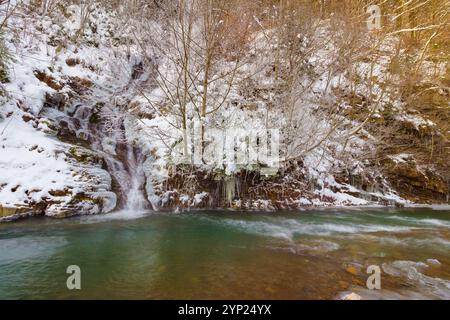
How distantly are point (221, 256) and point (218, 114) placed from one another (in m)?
5.68

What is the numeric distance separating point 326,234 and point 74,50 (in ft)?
36.9

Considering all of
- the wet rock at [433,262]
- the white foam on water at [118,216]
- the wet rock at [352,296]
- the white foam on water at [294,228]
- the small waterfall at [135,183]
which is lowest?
the wet rock at [352,296]

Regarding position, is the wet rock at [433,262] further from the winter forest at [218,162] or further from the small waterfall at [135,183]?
the small waterfall at [135,183]

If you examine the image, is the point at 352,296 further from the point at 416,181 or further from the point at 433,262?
the point at 416,181

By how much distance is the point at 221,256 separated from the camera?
5.23 metres

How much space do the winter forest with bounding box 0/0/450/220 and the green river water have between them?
1129 mm

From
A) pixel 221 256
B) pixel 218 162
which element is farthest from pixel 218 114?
pixel 221 256

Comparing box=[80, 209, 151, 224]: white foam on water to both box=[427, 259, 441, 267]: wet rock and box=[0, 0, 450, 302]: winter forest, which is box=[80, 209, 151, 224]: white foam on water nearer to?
box=[0, 0, 450, 302]: winter forest

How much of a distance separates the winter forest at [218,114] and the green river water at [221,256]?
113cm

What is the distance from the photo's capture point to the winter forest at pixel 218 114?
8070 mm

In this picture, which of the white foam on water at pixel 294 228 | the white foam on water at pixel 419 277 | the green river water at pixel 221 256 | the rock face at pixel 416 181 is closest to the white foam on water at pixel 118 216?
the green river water at pixel 221 256

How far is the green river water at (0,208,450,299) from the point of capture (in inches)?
157

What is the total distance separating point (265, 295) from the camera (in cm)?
383
